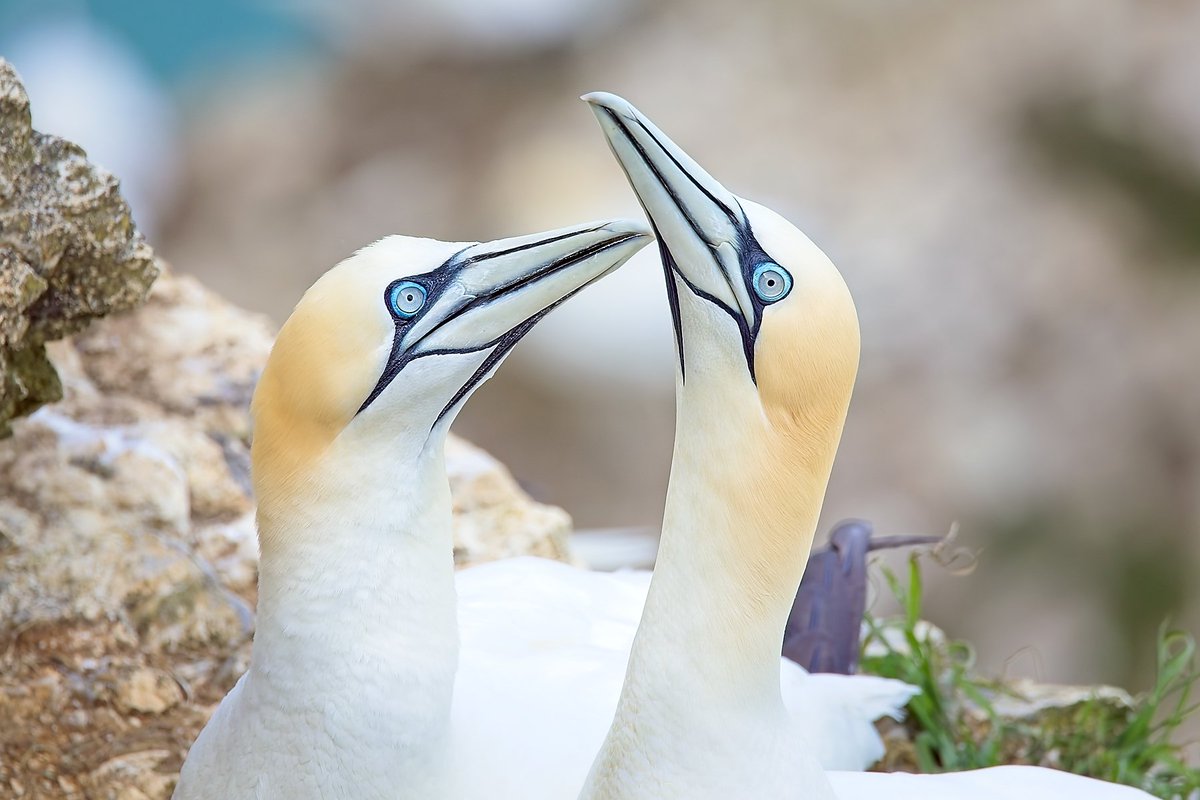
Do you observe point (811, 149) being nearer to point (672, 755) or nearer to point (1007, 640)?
point (1007, 640)

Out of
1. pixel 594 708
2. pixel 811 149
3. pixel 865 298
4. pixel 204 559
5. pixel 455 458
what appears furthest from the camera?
pixel 811 149

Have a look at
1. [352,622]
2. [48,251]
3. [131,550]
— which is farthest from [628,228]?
[131,550]

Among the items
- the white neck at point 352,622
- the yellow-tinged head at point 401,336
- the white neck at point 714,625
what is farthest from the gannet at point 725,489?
the white neck at point 352,622

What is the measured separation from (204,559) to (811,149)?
28.8 ft

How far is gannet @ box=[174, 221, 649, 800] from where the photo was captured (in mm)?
2396

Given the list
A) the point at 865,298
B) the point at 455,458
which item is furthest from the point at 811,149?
the point at 455,458

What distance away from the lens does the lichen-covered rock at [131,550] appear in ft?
11.2

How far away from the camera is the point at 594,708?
2898 mm

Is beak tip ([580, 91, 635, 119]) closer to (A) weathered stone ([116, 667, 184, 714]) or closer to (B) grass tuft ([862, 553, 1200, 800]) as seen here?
(A) weathered stone ([116, 667, 184, 714])

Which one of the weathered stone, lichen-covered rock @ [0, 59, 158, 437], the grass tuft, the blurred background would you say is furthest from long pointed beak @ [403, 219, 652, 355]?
the blurred background

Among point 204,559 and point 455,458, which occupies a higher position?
point 455,458

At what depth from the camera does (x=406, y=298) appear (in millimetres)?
2453

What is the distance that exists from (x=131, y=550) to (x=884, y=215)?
8.50 m

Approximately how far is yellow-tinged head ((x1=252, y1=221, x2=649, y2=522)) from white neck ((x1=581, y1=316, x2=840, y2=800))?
15.3 inches
